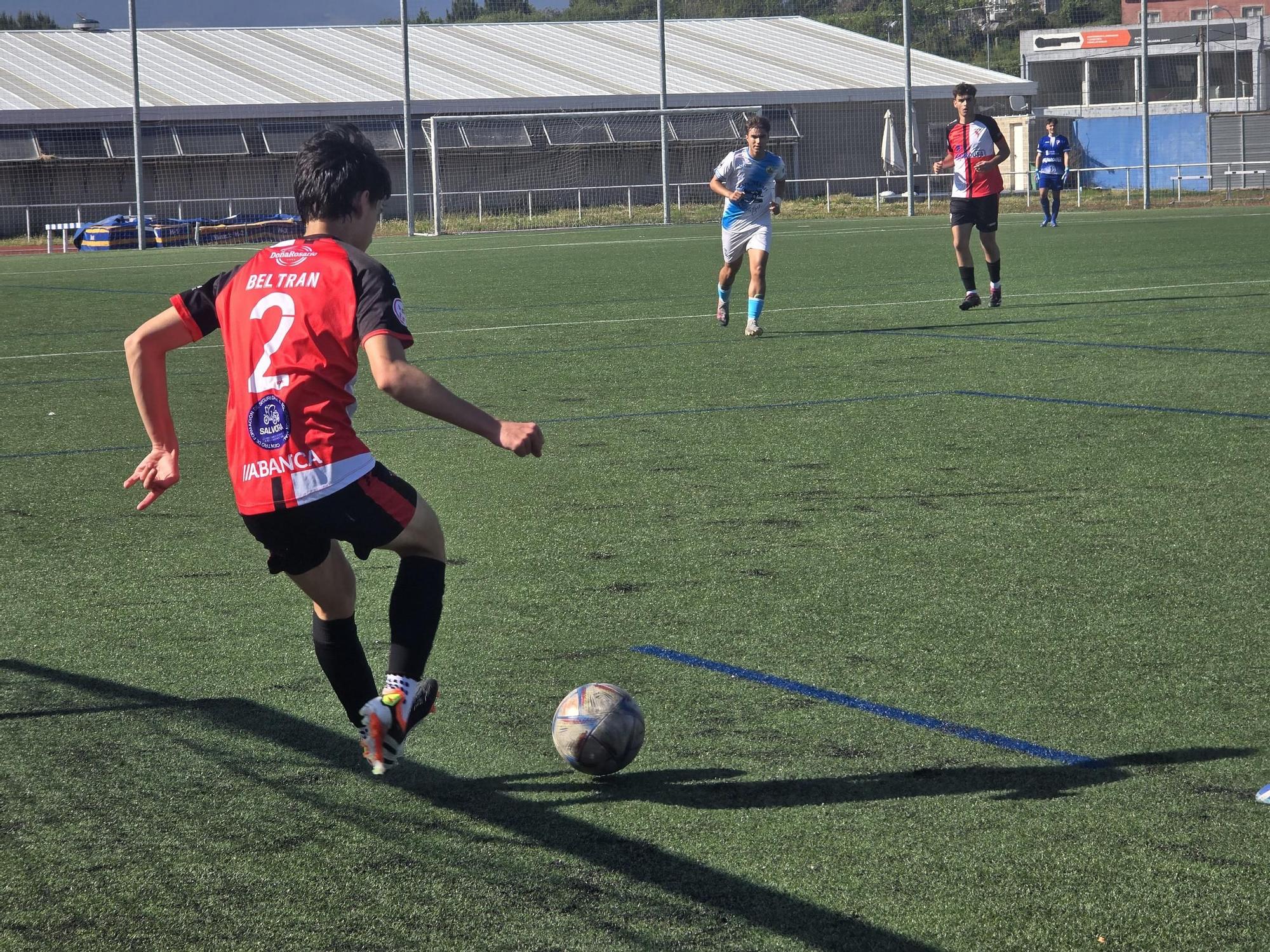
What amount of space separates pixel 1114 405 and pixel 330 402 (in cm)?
663

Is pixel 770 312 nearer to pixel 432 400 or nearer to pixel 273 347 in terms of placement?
pixel 273 347

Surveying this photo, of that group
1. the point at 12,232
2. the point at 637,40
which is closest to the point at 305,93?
the point at 12,232

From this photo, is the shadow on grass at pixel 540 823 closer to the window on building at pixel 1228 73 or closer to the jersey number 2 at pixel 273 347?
the jersey number 2 at pixel 273 347

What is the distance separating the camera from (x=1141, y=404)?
9.27 meters

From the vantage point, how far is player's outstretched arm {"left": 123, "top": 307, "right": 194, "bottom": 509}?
157 inches

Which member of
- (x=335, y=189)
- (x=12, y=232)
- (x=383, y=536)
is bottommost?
(x=383, y=536)

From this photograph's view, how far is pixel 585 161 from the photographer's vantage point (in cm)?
4719

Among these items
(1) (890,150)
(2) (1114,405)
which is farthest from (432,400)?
(1) (890,150)

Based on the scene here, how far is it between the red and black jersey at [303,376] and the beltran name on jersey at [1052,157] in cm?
3008

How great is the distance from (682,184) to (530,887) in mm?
42982

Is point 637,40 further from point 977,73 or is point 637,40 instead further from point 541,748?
point 541,748

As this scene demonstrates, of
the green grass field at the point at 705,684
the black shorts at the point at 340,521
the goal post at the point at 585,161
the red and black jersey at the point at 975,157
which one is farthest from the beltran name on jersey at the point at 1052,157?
the black shorts at the point at 340,521

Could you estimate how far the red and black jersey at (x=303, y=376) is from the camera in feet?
11.9

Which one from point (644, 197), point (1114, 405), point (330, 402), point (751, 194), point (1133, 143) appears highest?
point (1133, 143)
